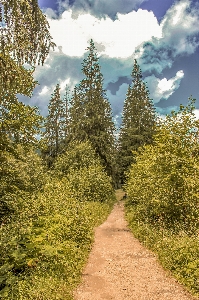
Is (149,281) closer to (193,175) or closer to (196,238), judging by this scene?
(196,238)

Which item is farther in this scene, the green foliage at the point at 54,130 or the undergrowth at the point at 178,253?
the green foliage at the point at 54,130

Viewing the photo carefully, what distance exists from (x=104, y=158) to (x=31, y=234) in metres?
24.1

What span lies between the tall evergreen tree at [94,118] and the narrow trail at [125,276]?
64.8 feet

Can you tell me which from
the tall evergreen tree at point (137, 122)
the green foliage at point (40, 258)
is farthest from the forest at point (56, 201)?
the tall evergreen tree at point (137, 122)

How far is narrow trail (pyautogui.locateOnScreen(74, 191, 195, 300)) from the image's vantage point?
7383 millimetres

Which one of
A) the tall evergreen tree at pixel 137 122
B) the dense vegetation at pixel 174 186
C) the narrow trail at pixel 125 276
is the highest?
the tall evergreen tree at pixel 137 122

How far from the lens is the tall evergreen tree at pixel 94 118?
31.8 meters

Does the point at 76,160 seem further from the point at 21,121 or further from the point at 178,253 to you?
the point at 178,253

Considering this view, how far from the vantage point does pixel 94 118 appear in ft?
104

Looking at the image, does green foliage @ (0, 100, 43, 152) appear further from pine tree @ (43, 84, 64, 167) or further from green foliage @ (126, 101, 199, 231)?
pine tree @ (43, 84, 64, 167)

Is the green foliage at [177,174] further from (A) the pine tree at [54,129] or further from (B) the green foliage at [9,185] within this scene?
(A) the pine tree at [54,129]

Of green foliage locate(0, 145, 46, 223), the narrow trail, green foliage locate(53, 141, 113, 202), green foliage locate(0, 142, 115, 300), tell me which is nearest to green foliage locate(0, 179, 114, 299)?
green foliage locate(0, 142, 115, 300)

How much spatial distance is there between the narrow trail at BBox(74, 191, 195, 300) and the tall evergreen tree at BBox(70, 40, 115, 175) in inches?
778

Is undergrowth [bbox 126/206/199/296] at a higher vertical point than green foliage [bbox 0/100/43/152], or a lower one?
lower
